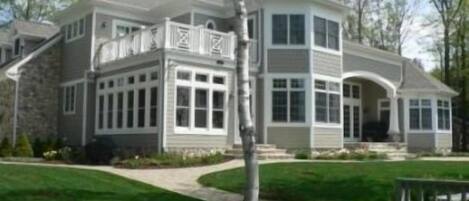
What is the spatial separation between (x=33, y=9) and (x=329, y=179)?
111ft

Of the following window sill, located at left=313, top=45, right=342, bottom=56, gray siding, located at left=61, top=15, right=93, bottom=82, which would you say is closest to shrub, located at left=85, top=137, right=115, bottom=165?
gray siding, located at left=61, top=15, right=93, bottom=82

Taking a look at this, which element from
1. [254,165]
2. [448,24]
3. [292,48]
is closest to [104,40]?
[292,48]

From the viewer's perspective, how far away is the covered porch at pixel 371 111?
→ 1135 inches

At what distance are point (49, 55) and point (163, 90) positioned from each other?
943 cm

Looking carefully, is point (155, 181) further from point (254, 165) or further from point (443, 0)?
point (443, 0)

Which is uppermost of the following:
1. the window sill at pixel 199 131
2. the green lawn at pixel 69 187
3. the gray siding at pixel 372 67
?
the gray siding at pixel 372 67

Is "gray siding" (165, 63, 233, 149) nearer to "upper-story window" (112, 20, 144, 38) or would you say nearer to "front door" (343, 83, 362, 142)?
"upper-story window" (112, 20, 144, 38)

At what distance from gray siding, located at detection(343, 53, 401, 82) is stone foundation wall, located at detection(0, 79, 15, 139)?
48.3 feet

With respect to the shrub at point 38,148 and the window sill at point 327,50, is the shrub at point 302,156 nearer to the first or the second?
the window sill at point 327,50

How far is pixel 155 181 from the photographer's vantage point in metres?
13.7

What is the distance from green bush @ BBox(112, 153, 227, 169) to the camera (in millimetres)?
17391

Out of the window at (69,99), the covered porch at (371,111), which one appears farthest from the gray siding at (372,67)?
the window at (69,99)

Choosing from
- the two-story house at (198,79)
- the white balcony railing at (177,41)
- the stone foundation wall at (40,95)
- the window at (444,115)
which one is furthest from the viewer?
the window at (444,115)

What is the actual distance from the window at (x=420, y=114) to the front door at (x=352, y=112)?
265cm
